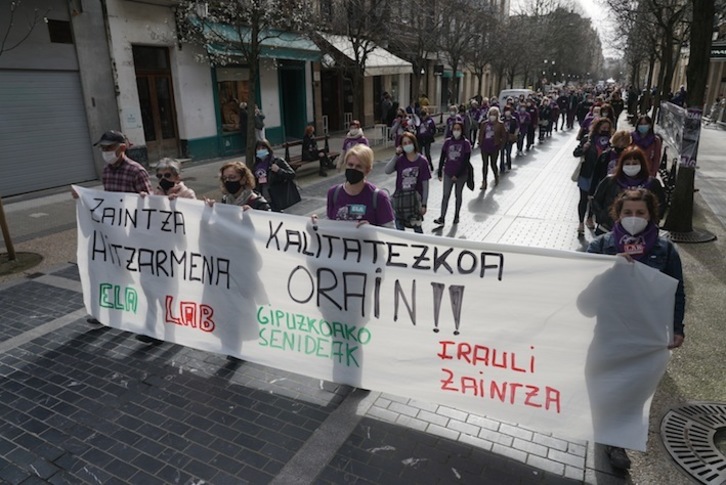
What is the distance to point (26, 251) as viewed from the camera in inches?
311

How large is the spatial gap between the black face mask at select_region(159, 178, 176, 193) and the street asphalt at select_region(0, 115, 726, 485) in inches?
60.5

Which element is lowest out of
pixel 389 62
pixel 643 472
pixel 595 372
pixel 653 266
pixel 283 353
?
pixel 643 472

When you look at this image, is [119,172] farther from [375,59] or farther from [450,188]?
[375,59]

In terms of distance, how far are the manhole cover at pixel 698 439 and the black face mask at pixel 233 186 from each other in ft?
12.8

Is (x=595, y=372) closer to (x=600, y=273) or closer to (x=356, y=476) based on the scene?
(x=600, y=273)

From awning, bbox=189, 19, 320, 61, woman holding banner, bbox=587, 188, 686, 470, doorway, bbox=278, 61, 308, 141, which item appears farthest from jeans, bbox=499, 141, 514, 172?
woman holding banner, bbox=587, 188, 686, 470

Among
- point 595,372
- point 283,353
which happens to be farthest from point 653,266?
point 283,353

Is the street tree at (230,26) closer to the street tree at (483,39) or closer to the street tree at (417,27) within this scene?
the street tree at (417,27)

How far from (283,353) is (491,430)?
5.52 ft

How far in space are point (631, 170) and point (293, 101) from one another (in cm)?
1837

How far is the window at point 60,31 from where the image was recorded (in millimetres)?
12031

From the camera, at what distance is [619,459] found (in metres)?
3.32

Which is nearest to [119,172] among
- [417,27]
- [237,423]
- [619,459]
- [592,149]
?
[237,423]

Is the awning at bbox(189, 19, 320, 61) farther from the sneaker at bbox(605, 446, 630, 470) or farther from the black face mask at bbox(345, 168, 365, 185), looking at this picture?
the sneaker at bbox(605, 446, 630, 470)
